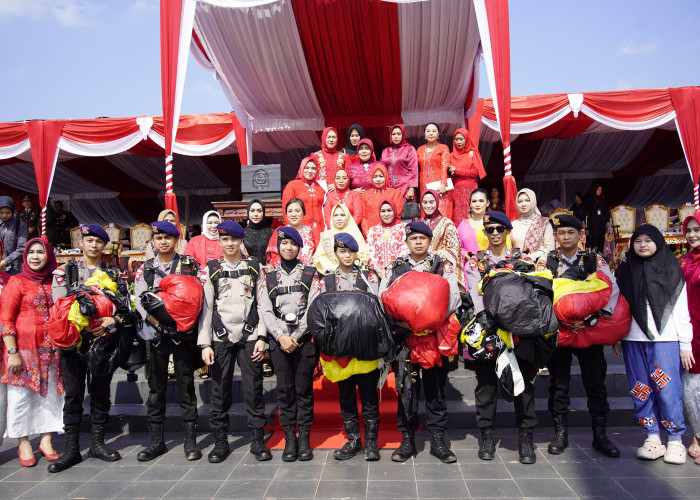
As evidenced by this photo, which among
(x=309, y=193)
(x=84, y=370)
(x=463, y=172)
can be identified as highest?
(x=463, y=172)

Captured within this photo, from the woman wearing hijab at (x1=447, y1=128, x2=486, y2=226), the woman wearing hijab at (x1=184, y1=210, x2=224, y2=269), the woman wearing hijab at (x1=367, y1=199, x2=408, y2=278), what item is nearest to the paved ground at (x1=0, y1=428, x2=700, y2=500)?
the woman wearing hijab at (x1=367, y1=199, x2=408, y2=278)

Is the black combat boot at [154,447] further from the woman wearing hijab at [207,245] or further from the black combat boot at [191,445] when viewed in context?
the woman wearing hijab at [207,245]

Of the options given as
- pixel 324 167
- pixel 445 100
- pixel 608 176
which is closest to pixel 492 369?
pixel 324 167

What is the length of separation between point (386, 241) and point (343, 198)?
3.89 ft

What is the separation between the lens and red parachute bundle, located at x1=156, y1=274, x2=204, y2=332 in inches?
125

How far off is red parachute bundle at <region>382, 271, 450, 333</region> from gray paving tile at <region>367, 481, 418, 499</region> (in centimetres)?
99

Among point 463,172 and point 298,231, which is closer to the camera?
point 298,231

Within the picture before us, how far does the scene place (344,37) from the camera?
664 cm

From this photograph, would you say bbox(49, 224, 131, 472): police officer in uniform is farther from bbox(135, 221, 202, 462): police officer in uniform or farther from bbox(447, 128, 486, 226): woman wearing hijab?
bbox(447, 128, 486, 226): woman wearing hijab

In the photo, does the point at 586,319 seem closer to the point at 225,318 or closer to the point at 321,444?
the point at 321,444

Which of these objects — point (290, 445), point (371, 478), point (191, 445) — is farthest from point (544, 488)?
point (191, 445)

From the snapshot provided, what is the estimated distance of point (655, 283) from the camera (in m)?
3.13

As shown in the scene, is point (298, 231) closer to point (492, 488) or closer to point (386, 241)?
point (386, 241)

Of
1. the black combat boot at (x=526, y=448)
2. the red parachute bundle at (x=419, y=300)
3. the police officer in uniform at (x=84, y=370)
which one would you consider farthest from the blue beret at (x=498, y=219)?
the police officer in uniform at (x=84, y=370)
